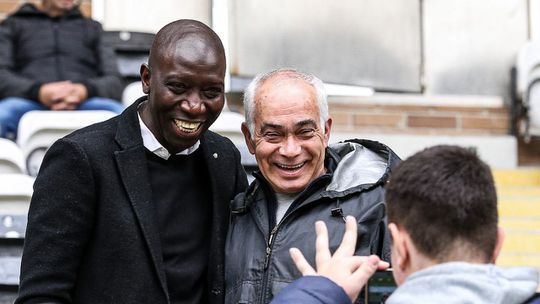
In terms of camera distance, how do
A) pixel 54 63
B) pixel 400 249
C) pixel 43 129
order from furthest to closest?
pixel 54 63
pixel 43 129
pixel 400 249

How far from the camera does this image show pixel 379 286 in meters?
2.27

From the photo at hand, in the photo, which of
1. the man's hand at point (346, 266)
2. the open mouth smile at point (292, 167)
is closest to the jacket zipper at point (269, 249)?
the open mouth smile at point (292, 167)

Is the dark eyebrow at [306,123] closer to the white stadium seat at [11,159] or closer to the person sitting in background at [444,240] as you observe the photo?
the person sitting in background at [444,240]

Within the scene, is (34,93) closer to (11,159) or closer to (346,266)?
(11,159)

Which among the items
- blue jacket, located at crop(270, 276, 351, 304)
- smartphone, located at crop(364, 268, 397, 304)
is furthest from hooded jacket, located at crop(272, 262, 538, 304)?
smartphone, located at crop(364, 268, 397, 304)

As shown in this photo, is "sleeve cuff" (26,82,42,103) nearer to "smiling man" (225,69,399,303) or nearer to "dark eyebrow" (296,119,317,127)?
"smiling man" (225,69,399,303)

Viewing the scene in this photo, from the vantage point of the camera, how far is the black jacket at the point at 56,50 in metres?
5.62

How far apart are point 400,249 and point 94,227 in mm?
1066

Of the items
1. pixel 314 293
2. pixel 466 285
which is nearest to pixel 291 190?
pixel 314 293

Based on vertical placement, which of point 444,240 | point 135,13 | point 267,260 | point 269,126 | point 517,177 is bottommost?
point 517,177

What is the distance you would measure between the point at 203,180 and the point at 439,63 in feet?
14.4

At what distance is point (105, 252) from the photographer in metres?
2.75

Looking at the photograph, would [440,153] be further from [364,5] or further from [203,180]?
[364,5]

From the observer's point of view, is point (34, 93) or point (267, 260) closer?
point (267, 260)
